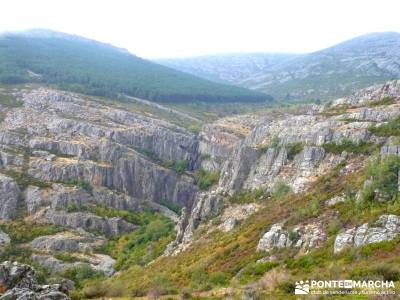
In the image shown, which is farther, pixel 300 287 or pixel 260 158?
pixel 260 158

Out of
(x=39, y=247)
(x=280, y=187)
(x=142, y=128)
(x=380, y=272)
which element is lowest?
(x=39, y=247)

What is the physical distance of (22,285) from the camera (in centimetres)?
2994

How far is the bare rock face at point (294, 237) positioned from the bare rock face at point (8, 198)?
2219 inches

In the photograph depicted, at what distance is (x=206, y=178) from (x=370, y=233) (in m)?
75.5

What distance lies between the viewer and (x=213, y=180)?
346 ft

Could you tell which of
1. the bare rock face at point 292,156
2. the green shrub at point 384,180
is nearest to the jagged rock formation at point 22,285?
the green shrub at point 384,180

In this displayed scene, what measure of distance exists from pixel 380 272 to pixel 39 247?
59.9m

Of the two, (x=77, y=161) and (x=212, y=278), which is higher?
(x=212, y=278)

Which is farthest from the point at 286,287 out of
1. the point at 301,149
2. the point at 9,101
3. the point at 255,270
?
the point at 9,101

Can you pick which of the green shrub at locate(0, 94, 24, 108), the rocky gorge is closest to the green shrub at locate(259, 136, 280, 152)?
the rocky gorge

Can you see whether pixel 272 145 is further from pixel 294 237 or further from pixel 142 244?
pixel 294 237

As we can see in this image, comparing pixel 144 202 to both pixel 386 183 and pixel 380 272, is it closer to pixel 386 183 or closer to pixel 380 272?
pixel 386 183

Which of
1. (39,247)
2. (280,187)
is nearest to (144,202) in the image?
(39,247)

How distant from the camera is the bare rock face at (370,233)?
3472 centimetres
